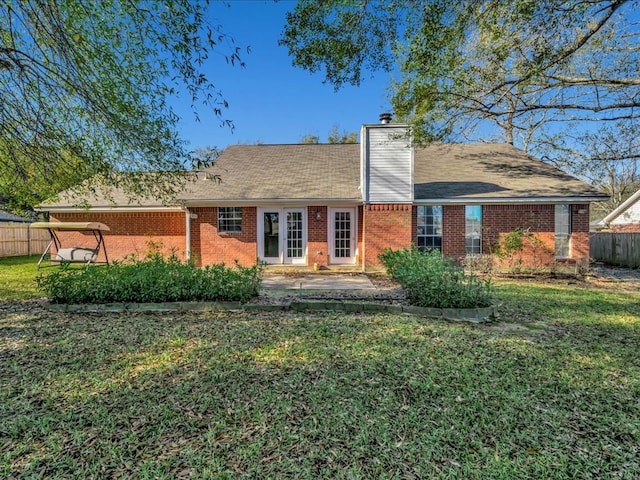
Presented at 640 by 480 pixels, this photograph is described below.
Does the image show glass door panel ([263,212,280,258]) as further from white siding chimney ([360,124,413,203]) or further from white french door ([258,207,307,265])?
white siding chimney ([360,124,413,203])

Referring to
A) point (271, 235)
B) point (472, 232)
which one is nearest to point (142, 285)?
point (271, 235)

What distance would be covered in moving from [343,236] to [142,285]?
779cm

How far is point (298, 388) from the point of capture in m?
3.38

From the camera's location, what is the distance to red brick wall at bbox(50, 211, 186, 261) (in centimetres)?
1379

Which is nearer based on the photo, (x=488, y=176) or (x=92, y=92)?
(x=92, y=92)

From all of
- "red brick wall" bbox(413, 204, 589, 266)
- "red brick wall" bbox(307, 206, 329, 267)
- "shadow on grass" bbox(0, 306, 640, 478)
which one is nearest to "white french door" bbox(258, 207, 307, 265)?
"red brick wall" bbox(307, 206, 329, 267)

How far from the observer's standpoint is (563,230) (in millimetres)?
12172

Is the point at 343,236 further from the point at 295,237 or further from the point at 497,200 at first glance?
the point at 497,200

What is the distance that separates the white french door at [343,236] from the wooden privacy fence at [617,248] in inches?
497

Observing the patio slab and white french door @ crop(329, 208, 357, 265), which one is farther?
white french door @ crop(329, 208, 357, 265)

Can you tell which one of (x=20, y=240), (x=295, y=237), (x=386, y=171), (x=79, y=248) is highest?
(x=386, y=171)

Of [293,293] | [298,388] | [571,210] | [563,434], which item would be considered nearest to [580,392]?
[563,434]

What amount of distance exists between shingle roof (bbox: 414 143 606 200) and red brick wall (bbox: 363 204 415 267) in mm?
937

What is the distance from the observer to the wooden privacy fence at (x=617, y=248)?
49.8ft
